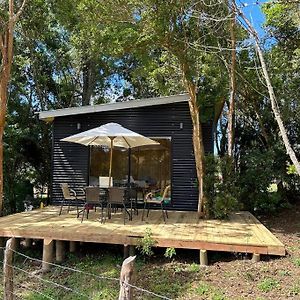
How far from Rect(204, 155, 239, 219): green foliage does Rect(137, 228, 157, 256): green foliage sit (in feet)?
7.93

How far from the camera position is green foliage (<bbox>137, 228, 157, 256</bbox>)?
5258mm

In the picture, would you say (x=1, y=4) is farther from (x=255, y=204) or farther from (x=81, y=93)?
(x=255, y=204)

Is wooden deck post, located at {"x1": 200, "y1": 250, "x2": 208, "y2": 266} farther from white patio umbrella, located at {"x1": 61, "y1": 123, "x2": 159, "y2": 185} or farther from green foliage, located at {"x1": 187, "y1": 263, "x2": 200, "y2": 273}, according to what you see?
white patio umbrella, located at {"x1": 61, "y1": 123, "x2": 159, "y2": 185}

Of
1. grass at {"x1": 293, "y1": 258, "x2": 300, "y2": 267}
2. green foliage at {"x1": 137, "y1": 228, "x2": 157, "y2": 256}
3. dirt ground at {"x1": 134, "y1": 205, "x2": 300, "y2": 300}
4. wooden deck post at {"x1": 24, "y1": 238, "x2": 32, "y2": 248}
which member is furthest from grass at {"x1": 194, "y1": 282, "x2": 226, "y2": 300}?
wooden deck post at {"x1": 24, "y1": 238, "x2": 32, "y2": 248}

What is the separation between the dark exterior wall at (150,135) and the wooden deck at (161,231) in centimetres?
146

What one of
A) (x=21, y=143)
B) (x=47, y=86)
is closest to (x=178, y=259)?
(x=21, y=143)

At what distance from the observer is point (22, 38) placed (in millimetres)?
13117

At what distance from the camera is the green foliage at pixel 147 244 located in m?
5.26

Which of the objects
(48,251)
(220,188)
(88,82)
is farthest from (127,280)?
(88,82)

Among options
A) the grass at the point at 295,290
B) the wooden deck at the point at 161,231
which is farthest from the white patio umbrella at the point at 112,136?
the grass at the point at 295,290

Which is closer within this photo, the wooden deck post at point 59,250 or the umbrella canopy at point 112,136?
the wooden deck post at point 59,250

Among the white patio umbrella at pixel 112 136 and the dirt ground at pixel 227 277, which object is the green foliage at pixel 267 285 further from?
the white patio umbrella at pixel 112 136

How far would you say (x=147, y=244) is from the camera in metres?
5.28

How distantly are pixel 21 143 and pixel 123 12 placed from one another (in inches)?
243
